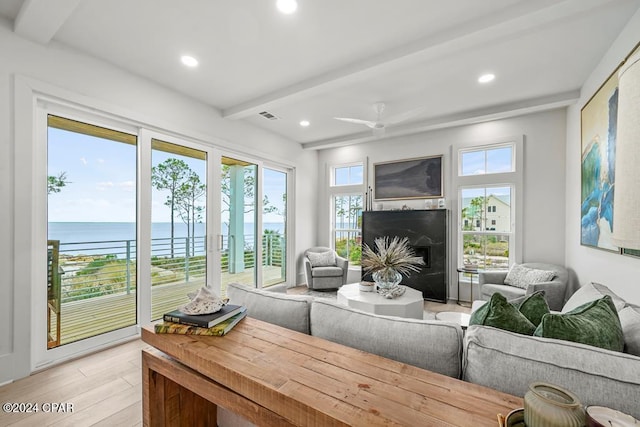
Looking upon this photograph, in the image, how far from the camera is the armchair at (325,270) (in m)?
5.17

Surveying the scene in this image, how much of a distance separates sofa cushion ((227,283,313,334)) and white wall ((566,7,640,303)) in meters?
2.46

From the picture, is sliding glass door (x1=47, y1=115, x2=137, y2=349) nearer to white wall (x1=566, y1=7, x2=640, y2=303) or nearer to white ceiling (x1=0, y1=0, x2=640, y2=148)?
white ceiling (x1=0, y1=0, x2=640, y2=148)

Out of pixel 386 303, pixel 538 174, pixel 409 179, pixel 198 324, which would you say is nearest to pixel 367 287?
pixel 386 303

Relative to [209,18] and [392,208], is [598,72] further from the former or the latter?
[209,18]

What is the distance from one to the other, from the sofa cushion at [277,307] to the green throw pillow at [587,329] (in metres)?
1.04

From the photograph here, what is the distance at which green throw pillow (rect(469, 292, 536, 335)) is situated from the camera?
1.20 meters

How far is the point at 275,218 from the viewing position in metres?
5.29

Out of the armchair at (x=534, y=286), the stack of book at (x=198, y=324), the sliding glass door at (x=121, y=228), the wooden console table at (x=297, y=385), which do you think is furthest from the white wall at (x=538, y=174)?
the stack of book at (x=198, y=324)

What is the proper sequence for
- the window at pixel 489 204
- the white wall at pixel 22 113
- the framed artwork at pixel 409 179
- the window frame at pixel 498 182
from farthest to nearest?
the framed artwork at pixel 409 179 < the window at pixel 489 204 < the window frame at pixel 498 182 < the white wall at pixel 22 113

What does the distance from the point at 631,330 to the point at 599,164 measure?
2.12 m

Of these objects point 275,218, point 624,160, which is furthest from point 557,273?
point 275,218

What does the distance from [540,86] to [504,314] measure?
11.4ft

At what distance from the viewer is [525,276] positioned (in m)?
3.66

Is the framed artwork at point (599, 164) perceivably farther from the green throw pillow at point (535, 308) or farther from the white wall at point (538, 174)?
the green throw pillow at point (535, 308)
